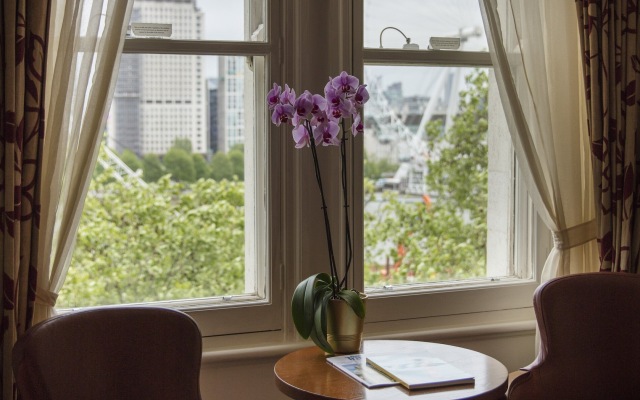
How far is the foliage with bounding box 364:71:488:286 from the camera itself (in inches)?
113

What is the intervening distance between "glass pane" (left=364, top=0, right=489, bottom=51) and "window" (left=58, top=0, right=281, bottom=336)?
0.37 metres

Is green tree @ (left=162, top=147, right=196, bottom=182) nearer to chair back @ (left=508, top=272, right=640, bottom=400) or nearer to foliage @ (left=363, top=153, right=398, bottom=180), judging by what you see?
foliage @ (left=363, top=153, right=398, bottom=180)

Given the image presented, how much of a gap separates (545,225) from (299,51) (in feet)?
3.63

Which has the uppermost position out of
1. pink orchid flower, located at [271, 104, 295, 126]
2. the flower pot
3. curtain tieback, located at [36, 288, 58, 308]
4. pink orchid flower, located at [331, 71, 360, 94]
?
pink orchid flower, located at [331, 71, 360, 94]

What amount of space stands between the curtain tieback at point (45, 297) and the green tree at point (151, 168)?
490 millimetres

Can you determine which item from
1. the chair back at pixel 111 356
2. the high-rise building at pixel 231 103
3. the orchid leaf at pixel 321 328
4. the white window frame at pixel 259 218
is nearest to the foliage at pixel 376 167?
the white window frame at pixel 259 218

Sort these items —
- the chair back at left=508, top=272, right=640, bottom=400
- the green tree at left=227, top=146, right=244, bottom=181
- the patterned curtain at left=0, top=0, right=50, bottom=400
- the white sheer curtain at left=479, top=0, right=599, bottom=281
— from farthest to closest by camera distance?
the white sheer curtain at left=479, top=0, right=599, bottom=281 < the green tree at left=227, top=146, right=244, bottom=181 < the chair back at left=508, top=272, right=640, bottom=400 < the patterned curtain at left=0, top=0, right=50, bottom=400

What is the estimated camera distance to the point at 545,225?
2.98m

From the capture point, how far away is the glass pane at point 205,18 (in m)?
2.52

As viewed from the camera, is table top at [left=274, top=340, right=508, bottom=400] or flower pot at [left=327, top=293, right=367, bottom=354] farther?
flower pot at [left=327, top=293, right=367, bottom=354]

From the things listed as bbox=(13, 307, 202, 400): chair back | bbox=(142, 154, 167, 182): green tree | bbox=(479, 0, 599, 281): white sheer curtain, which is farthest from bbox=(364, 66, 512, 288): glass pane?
bbox=(13, 307, 202, 400): chair back

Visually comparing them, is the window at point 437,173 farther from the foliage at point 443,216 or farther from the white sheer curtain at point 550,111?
the white sheer curtain at point 550,111

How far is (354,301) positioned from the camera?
2299mm

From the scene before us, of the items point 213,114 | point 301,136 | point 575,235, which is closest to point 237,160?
point 213,114
